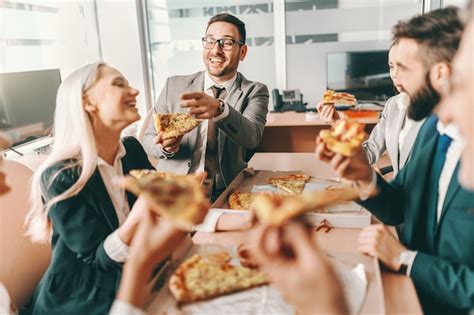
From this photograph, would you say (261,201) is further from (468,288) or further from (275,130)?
(275,130)

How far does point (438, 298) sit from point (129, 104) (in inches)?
49.4

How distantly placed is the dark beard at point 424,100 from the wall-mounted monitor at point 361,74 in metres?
3.28

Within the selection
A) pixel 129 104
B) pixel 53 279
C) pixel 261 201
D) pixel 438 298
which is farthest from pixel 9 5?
pixel 438 298

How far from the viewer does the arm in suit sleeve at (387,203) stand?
1.57 metres

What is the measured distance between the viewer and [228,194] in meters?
2.04


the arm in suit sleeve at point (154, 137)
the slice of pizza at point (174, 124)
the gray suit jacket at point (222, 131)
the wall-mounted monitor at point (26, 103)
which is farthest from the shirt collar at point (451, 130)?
the wall-mounted monitor at point (26, 103)

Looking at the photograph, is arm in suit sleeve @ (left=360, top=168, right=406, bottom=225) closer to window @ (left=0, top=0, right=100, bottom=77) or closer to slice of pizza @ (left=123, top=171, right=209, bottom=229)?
slice of pizza @ (left=123, top=171, right=209, bottom=229)

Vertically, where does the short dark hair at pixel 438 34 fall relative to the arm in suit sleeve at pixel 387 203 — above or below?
above

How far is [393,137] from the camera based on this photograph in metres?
2.43

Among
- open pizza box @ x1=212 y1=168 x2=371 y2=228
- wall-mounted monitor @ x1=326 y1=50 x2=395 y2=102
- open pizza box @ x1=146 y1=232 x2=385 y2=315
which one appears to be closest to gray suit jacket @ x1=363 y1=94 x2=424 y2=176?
open pizza box @ x1=212 y1=168 x2=371 y2=228

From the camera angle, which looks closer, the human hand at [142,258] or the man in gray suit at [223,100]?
the human hand at [142,258]

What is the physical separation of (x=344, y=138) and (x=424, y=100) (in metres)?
0.32

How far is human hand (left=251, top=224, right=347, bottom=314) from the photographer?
2.30ft

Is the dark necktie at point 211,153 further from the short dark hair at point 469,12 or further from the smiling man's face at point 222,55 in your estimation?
the short dark hair at point 469,12
